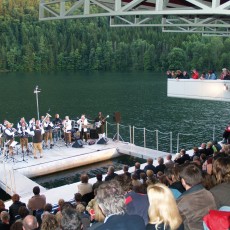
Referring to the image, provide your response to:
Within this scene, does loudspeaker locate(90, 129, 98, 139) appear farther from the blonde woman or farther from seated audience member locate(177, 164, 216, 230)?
the blonde woman

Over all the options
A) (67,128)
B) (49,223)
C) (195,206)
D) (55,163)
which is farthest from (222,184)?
(67,128)

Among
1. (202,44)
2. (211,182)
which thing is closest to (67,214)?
(211,182)

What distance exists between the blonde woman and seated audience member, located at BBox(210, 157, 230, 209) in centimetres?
110

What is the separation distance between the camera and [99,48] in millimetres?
105438

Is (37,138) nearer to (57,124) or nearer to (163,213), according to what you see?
(57,124)

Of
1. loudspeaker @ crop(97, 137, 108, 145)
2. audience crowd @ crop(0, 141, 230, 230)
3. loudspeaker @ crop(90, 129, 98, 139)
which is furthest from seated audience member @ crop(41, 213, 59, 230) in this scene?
loudspeaker @ crop(97, 137, 108, 145)

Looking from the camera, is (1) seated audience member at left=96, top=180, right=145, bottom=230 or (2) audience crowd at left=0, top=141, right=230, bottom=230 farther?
(2) audience crowd at left=0, top=141, right=230, bottom=230

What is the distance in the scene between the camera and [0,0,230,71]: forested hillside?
90.4 metres

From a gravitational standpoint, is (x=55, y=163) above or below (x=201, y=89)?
below

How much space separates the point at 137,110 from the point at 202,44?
5955 cm

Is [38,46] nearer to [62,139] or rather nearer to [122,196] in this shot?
[62,139]

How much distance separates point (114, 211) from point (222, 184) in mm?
1720

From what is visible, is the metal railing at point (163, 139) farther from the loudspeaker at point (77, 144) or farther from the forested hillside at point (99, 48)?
the forested hillside at point (99, 48)

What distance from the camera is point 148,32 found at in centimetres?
11150
